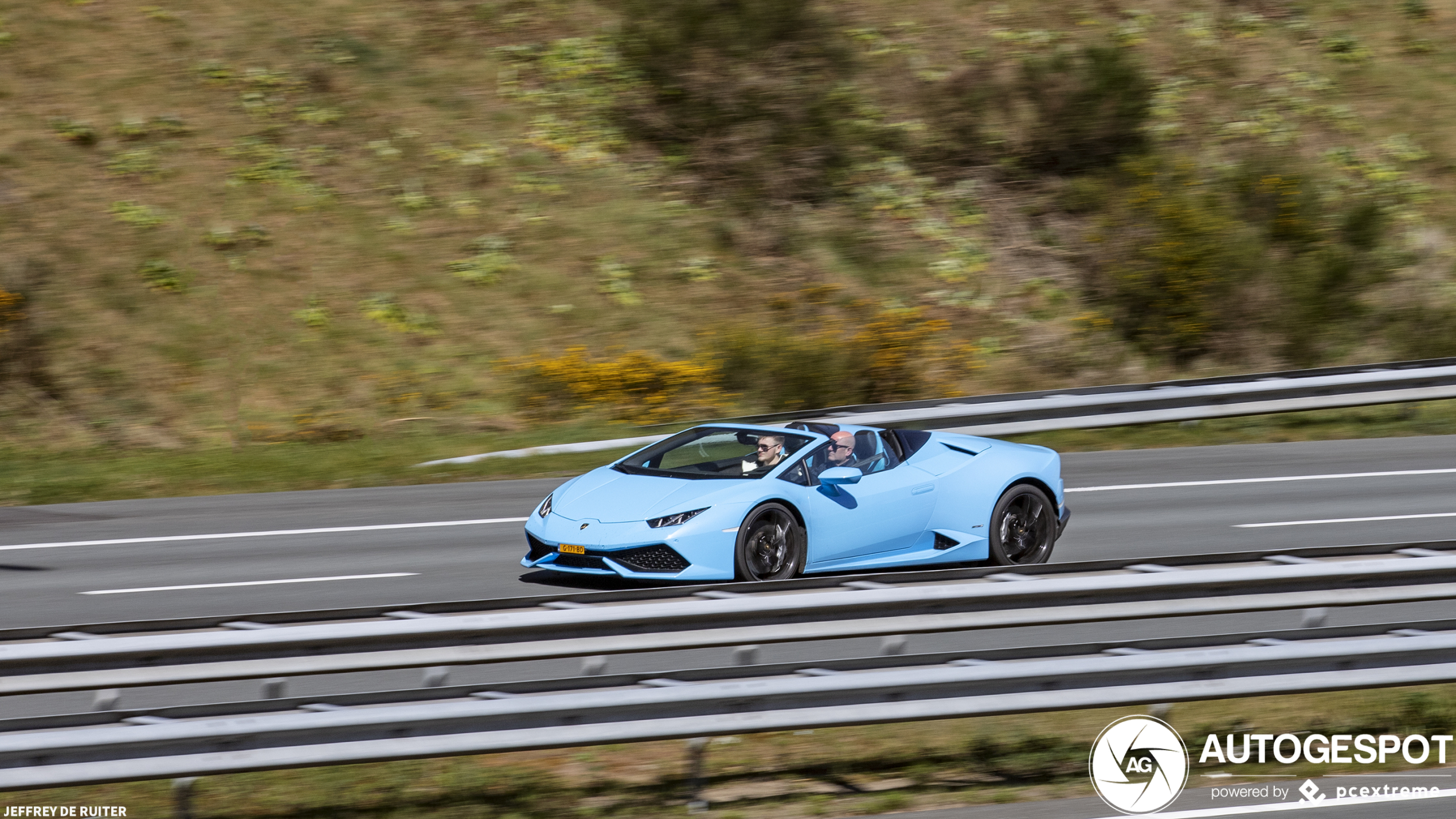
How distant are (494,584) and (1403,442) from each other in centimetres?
1178

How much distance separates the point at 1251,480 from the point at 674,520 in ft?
26.3

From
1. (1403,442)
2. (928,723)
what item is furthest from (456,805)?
(1403,442)

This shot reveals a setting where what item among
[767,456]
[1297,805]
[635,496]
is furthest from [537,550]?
[1297,805]

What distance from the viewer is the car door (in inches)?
398

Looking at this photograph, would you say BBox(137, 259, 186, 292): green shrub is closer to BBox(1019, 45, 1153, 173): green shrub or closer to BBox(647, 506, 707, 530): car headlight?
BBox(647, 506, 707, 530): car headlight

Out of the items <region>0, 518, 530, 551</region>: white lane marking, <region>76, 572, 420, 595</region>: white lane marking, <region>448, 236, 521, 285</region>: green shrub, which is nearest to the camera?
<region>76, 572, 420, 595</region>: white lane marking

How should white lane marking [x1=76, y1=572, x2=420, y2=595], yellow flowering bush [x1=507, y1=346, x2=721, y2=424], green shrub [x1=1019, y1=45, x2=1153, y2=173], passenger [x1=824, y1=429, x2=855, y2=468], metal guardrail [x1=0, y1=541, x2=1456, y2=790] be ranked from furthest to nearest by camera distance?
green shrub [x1=1019, y1=45, x2=1153, y2=173], yellow flowering bush [x1=507, y1=346, x2=721, y2=424], white lane marking [x1=76, y1=572, x2=420, y2=595], passenger [x1=824, y1=429, x2=855, y2=468], metal guardrail [x1=0, y1=541, x2=1456, y2=790]

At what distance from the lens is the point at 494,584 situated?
10.8m

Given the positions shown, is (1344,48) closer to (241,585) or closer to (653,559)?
(653,559)

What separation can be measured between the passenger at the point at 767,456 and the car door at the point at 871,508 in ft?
0.79

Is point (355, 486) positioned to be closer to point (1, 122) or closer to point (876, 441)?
point (876, 441)


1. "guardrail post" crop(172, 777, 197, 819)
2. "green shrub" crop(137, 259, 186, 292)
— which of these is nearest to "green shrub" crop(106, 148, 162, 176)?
"green shrub" crop(137, 259, 186, 292)

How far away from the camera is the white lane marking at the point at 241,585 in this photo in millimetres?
10883

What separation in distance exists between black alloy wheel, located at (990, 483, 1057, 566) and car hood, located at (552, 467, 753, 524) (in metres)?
2.20
